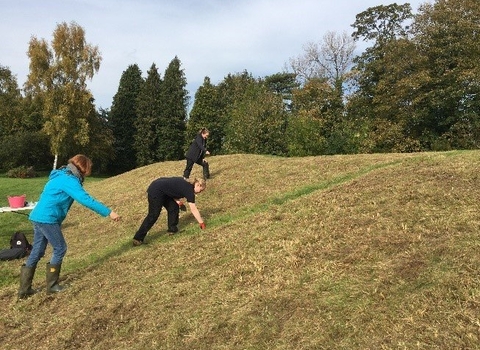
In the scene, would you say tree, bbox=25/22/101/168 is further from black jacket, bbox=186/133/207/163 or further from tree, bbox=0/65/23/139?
black jacket, bbox=186/133/207/163

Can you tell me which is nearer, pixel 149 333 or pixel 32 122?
pixel 149 333

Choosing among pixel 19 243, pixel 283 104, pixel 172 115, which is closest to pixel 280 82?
pixel 172 115

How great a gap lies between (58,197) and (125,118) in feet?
171

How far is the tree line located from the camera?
26922 millimetres

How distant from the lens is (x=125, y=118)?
183 feet

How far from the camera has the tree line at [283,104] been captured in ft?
88.3

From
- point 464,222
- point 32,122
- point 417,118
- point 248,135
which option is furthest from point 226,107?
point 464,222

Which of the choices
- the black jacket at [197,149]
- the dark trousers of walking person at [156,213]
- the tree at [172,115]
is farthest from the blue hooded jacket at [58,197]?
the tree at [172,115]

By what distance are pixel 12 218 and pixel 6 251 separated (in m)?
6.15

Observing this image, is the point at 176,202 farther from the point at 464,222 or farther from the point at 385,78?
the point at 385,78

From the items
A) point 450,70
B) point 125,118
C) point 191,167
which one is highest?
point 125,118

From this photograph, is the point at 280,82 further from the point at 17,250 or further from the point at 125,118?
the point at 17,250

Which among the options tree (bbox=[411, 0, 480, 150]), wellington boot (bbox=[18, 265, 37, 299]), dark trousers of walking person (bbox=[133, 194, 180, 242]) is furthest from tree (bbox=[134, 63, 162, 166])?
wellington boot (bbox=[18, 265, 37, 299])

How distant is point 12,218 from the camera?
570 inches
